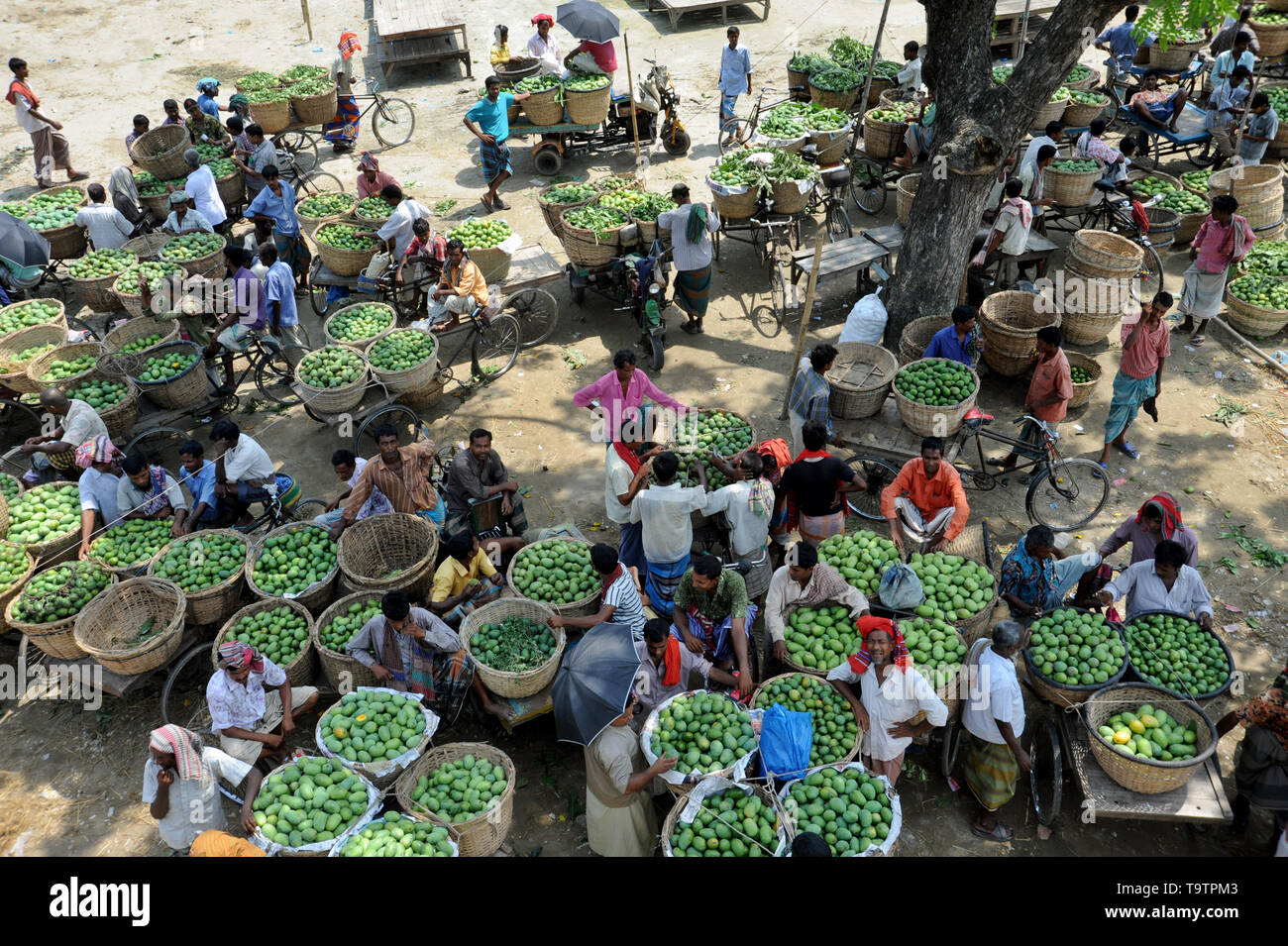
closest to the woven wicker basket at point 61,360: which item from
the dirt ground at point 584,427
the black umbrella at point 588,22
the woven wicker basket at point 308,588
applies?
the dirt ground at point 584,427

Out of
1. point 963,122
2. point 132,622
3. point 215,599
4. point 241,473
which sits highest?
point 963,122

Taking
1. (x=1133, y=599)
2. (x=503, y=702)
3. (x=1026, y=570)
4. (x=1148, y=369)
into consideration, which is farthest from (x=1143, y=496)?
(x=503, y=702)

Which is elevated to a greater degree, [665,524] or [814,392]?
[814,392]

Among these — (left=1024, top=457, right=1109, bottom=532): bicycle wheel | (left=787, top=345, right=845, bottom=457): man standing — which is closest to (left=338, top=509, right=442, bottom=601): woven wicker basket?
(left=787, top=345, right=845, bottom=457): man standing

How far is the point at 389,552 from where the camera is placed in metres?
7.69

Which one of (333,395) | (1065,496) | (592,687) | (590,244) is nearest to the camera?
(592,687)

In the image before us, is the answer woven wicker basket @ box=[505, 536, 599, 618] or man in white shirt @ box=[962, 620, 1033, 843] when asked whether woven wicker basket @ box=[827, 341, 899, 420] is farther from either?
woven wicker basket @ box=[505, 536, 599, 618]

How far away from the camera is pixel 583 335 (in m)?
11.6

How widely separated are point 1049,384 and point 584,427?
4.94m

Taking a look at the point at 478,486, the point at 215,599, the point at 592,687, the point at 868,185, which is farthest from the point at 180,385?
the point at 868,185

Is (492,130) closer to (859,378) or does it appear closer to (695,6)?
(859,378)

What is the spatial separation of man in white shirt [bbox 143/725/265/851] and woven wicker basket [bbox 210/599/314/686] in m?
0.85

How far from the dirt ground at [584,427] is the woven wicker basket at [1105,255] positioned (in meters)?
1.07

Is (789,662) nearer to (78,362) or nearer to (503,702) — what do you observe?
(503,702)
